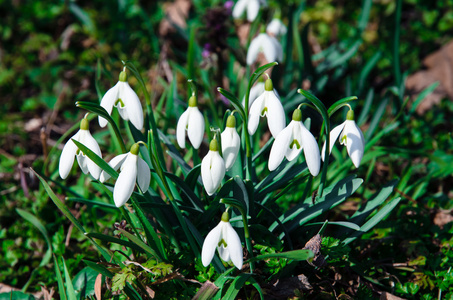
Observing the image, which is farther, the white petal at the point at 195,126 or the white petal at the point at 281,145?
the white petal at the point at 195,126

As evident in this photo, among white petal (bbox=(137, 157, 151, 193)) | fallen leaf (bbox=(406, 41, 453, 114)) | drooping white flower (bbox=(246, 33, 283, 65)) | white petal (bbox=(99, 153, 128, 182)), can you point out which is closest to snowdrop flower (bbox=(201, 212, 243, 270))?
white petal (bbox=(137, 157, 151, 193))

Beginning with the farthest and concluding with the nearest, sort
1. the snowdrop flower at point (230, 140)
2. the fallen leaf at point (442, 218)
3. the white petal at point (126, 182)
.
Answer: the fallen leaf at point (442, 218) < the snowdrop flower at point (230, 140) < the white petal at point (126, 182)

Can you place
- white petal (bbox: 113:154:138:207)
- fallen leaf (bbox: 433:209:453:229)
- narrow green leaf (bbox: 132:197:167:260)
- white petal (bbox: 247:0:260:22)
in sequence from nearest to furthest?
white petal (bbox: 113:154:138:207) → narrow green leaf (bbox: 132:197:167:260) → fallen leaf (bbox: 433:209:453:229) → white petal (bbox: 247:0:260:22)

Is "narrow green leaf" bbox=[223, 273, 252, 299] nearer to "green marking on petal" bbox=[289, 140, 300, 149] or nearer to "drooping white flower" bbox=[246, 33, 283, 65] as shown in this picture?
"green marking on petal" bbox=[289, 140, 300, 149]

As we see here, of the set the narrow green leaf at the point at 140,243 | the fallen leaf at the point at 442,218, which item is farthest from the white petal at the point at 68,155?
the fallen leaf at the point at 442,218

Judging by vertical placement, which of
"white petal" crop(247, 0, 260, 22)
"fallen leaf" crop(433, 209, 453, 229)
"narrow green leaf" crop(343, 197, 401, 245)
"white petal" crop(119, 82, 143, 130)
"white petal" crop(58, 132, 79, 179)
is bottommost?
"fallen leaf" crop(433, 209, 453, 229)

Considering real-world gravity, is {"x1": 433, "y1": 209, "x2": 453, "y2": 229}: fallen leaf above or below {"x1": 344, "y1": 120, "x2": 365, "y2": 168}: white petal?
below

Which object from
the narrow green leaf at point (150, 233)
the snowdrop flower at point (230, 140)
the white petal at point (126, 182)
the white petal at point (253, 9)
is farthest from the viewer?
the white petal at point (253, 9)

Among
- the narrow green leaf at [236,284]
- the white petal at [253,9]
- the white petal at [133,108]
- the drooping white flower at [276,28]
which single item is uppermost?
the white petal at [253,9]

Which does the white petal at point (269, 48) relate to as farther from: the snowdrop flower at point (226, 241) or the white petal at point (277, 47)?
the snowdrop flower at point (226, 241)

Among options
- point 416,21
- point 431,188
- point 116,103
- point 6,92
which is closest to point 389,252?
point 431,188
